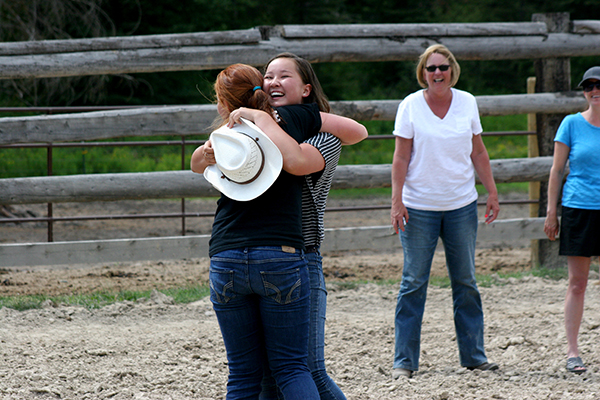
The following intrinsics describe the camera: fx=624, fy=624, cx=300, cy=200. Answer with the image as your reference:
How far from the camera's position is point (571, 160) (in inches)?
146

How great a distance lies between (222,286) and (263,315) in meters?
0.17

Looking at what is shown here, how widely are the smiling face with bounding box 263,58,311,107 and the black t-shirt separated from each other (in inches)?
4.4

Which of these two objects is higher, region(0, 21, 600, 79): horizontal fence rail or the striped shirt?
region(0, 21, 600, 79): horizontal fence rail

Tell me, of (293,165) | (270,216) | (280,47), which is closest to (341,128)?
(293,165)

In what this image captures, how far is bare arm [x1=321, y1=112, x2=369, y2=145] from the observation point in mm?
2311

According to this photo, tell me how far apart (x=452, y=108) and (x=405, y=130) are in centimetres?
31

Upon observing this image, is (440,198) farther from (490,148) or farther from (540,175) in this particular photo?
(490,148)

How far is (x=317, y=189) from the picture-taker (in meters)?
2.37

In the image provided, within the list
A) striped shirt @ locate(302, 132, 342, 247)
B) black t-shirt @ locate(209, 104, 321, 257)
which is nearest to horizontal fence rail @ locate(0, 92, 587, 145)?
striped shirt @ locate(302, 132, 342, 247)

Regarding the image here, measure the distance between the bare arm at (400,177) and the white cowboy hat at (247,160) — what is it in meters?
1.66

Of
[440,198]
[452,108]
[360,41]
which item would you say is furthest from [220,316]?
[360,41]

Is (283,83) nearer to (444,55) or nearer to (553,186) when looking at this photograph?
(444,55)

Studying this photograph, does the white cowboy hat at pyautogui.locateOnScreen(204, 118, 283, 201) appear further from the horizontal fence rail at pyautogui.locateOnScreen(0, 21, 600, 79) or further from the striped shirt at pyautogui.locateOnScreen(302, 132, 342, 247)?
the horizontal fence rail at pyautogui.locateOnScreen(0, 21, 600, 79)

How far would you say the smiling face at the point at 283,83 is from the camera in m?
2.31
